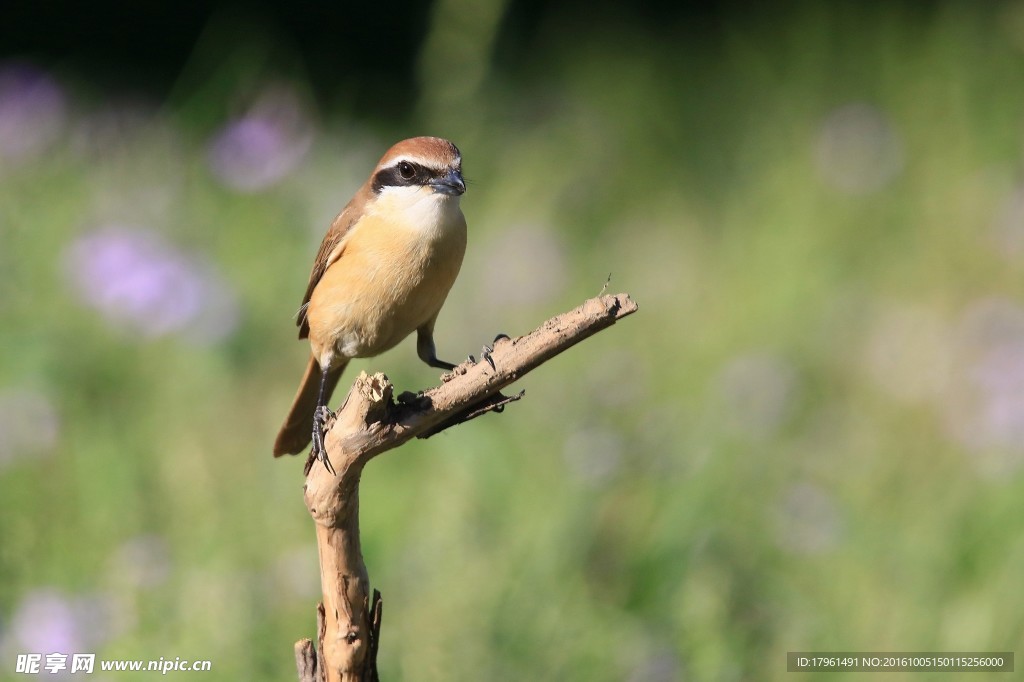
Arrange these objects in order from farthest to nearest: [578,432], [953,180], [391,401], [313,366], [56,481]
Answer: [953,180], [578,432], [56,481], [313,366], [391,401]

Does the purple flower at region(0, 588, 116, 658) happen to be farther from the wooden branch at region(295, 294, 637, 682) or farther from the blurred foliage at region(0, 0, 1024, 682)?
A: the wooden branch at region(295, 294, 637, 682)

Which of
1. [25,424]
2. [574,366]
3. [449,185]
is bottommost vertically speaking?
[25,424]

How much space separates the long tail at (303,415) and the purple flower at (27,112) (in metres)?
2.82

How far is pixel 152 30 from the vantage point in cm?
787

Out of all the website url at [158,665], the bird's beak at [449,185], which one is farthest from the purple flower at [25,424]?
the bird's beak at [449,185]

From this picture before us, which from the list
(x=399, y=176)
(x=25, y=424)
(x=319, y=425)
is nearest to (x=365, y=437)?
(x=319, y=425)

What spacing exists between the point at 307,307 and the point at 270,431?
46.0 inches

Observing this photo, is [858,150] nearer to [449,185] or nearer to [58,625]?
[449,185]

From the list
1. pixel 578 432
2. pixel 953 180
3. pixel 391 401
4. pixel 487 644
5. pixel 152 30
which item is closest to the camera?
pixel 391 401

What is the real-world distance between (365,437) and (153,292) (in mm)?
2702

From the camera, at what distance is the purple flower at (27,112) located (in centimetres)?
586

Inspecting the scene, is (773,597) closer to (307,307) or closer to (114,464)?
(307,307)

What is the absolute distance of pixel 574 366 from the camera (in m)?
5.18

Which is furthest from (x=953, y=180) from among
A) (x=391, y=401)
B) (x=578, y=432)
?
(x=391, y=401)
